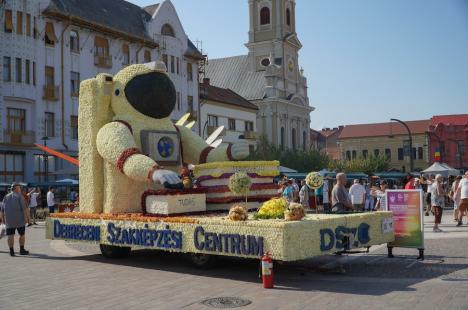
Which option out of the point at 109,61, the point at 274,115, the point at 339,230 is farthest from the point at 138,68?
the point at 274,115

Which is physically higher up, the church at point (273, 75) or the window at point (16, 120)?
the church at point (273, 75)

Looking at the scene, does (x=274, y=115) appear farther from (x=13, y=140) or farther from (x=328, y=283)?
(x=328, y=283)

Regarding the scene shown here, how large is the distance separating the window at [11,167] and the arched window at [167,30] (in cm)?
1651

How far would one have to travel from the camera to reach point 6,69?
3288cm

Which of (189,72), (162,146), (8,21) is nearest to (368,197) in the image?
(162,146)

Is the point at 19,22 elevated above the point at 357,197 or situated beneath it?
elevated above

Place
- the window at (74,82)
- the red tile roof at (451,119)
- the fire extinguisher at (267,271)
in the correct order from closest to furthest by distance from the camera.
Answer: the fire extinguisher at (267,271), the window at (74,82), the red tile roof at (451,119)

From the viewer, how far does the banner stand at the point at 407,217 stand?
1086 centimetres

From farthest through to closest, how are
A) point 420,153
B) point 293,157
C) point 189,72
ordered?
1. point 420,153
2. point 293,157
3. point 189,72

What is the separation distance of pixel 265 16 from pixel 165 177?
64308 mm

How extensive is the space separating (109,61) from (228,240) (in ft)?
105

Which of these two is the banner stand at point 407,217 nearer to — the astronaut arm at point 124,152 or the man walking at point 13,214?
the astronaut arm at point 124,152

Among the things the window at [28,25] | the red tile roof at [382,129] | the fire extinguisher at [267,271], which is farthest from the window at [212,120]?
the fire extinguisher at [267,271]

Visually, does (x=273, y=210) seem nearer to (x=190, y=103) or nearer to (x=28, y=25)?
(x=28, y=25)
